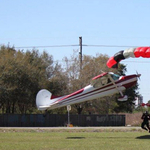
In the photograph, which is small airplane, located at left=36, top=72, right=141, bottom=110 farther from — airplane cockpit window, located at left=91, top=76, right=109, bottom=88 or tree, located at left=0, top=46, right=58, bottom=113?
tree, located at left=0, top=46, right=58, bottom=113

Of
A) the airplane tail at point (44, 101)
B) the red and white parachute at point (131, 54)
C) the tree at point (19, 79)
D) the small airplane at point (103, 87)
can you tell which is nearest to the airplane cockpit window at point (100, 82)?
the small airplane at point (103, 87)

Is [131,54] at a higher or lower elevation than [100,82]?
higher

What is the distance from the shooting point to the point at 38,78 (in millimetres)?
50594

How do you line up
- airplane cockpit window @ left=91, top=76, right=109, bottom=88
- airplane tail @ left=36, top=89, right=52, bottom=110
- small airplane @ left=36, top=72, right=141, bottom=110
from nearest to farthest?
1. airplane cockpit window @ left=91, top=76, right=109, bottom=88
2. small airplane @ left=36, top=72, right=141, bottom=110
3. airplane tail @ left=36, top=89, right=52, bottom=110

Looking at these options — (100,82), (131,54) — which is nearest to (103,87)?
(100,82)

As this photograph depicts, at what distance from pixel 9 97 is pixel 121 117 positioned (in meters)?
13.8

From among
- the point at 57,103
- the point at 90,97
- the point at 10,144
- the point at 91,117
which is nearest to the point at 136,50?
the point at 90,97

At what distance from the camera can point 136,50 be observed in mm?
25062

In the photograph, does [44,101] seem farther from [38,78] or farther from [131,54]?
[38,78]

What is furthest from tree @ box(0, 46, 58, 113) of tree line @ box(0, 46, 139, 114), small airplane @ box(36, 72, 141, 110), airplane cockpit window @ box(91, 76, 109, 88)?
airplane cockpit window @ box(91, 76, 109, 88)

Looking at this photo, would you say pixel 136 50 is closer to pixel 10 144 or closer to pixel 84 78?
pixel 10 144

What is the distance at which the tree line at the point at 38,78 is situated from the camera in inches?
1870

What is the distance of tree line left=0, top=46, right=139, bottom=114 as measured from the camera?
156ft

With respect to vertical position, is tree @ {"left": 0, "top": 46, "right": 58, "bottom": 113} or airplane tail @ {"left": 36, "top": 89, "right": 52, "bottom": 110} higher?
tree @ {"left": 0, "top": 46, "right": 58, "bottom": 113}
